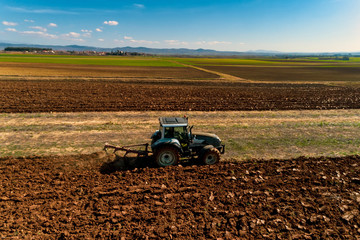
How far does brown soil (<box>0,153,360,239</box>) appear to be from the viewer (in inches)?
257

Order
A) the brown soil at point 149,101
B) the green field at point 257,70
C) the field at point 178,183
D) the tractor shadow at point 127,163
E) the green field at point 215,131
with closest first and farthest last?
1. the field at point 178,183
2. the tractor shadow at point 127,163
3. the green field at point 215,131
4. the brown soil at point 149,101
5. the green field at point 257,70

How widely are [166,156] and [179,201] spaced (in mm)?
2759

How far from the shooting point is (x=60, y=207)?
24.3 ft

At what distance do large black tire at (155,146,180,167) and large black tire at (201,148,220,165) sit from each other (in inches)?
47.7

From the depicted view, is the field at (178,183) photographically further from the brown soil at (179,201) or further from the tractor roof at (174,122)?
the tractor roof at (174,122)

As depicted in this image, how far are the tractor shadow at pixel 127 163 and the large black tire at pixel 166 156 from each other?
43 centimetres

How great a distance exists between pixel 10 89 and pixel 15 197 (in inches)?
1001

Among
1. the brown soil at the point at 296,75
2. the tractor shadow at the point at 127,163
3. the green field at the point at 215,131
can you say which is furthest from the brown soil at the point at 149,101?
the brown soil at the point at 296,75

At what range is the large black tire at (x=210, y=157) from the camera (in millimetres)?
10414

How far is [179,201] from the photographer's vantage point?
25.7 feet

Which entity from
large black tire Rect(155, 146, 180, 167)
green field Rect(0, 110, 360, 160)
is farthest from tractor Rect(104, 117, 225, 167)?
green field Rect(0, 110, 360, 160)

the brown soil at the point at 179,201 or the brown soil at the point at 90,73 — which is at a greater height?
the brown soil at the point at 90,73

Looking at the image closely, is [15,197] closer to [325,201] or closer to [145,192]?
[145,192]

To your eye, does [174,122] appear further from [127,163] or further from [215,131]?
[215,131]
